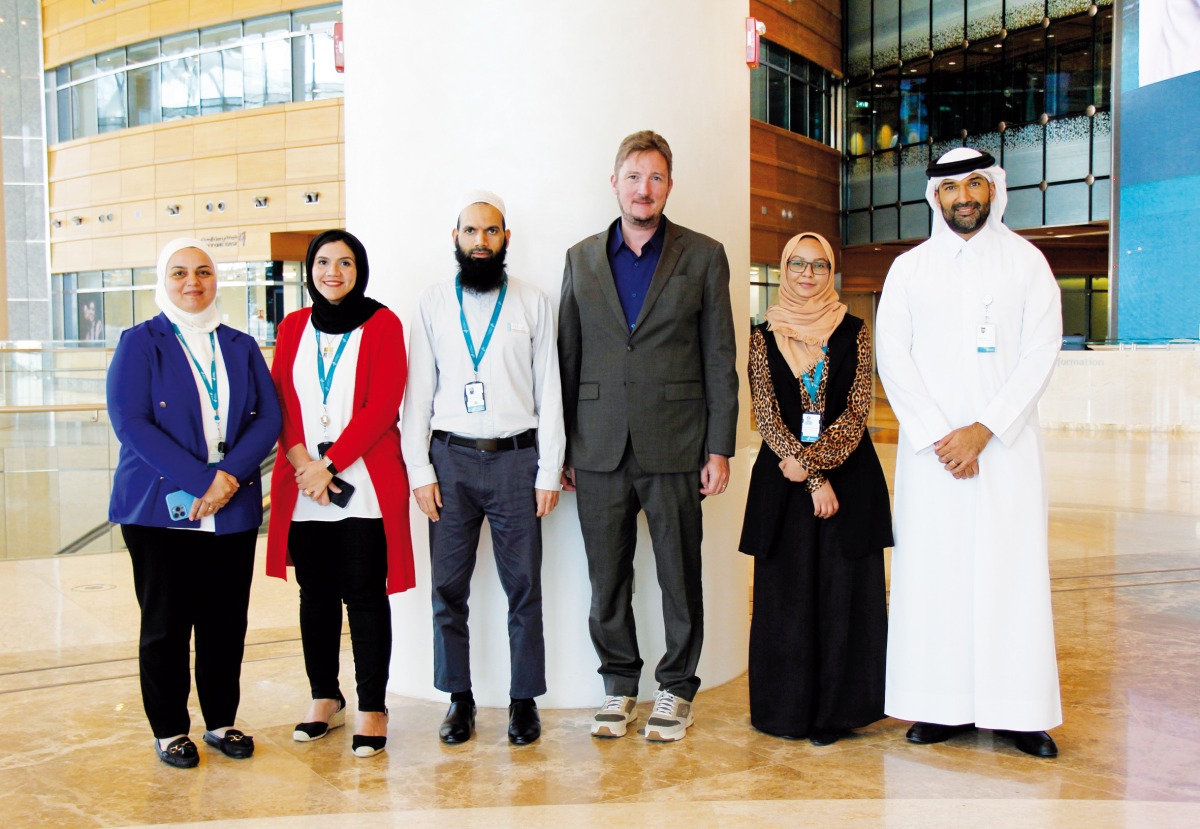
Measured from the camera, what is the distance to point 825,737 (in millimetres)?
3631

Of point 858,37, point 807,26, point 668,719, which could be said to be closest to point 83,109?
point 807,26

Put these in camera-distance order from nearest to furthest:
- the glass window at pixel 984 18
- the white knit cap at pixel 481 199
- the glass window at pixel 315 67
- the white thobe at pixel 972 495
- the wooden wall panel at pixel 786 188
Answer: the white thobe at pixel 972 495 < the white knit cap at pixel 481 199 < the glass window at pixel 984 18 < the glass window at pixel 315 67 < the wooden wall panel at pixel 786 188

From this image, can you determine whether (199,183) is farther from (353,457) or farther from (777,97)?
(353,457)

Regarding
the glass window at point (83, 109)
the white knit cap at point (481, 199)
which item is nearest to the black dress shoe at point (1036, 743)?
the white knit cap at point (481, 199)

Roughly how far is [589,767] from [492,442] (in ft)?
3.63

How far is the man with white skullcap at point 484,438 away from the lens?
369 cm

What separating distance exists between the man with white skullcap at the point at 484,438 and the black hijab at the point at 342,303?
230 mm

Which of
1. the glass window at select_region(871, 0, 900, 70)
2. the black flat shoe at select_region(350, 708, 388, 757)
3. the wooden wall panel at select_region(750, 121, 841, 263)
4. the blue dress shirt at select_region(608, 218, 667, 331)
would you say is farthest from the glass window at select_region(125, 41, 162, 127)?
the black flat shoe at select_region(350, 708, 388, 757)

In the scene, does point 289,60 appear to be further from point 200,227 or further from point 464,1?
point 464,1

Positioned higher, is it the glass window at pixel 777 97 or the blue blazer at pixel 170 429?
the glass window at pixel 777 97

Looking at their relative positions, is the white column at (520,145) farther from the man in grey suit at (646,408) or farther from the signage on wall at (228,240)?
the signage on wall at (228,240)

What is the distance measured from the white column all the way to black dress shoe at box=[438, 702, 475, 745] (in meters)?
0.32

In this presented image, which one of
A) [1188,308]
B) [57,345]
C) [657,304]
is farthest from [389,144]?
[1188,308]

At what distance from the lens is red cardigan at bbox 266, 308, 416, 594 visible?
358 centimetres
